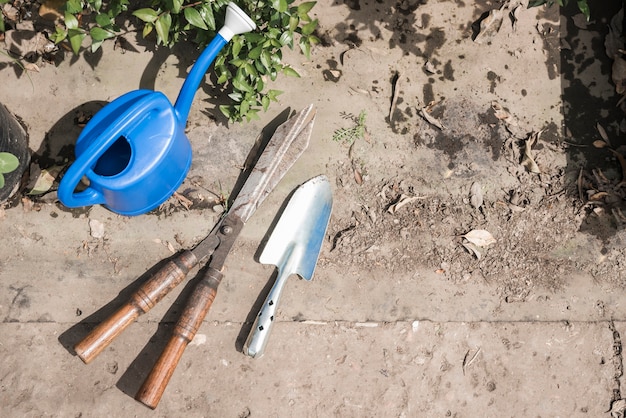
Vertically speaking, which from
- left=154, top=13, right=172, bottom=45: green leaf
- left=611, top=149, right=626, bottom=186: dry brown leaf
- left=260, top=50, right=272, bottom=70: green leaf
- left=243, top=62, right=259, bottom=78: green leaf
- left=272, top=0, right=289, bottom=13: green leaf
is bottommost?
left=611, top=149, right=626, bottom=186: dry brown leaf

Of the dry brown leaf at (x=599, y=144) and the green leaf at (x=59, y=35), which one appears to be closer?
the green leaf at (x=59, y=35)

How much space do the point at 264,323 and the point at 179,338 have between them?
348 millimetres

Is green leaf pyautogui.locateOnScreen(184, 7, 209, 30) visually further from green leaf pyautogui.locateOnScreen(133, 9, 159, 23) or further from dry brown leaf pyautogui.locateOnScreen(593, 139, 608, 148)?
dry brown leaf pyautogui.locateOnScreen(593, 139, 608, 148)

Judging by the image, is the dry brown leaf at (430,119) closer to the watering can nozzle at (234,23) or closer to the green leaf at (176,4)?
the watering can nozzle at (234,23)

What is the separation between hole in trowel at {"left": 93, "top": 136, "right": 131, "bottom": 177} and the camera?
2.21m

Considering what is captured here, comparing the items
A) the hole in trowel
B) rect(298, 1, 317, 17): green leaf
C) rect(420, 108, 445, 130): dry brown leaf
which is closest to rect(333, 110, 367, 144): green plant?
rect(420, 108, 445, 130): dry brown leaf

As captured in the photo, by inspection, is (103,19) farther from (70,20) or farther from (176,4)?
(176,4)

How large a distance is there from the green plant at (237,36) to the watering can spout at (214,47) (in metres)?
0.06

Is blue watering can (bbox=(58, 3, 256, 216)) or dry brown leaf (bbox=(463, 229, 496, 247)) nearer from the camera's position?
blue watering can (bbox=(58, 3, 256, 216))

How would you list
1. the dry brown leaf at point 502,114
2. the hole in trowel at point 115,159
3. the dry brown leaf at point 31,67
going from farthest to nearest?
the dry brown leaf at point 502,114
the dry brown leaf at point 31,67
the hole in trowel at point 115,159

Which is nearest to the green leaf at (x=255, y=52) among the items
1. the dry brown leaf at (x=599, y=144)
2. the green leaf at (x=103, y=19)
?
the green leaf at (x=103, y=19)

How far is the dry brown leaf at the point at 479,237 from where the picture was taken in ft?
8.13

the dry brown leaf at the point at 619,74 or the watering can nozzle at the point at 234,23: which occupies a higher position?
the watering can nozzle at the point at 234,23

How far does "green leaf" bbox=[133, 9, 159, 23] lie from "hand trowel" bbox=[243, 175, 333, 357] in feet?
3.00
